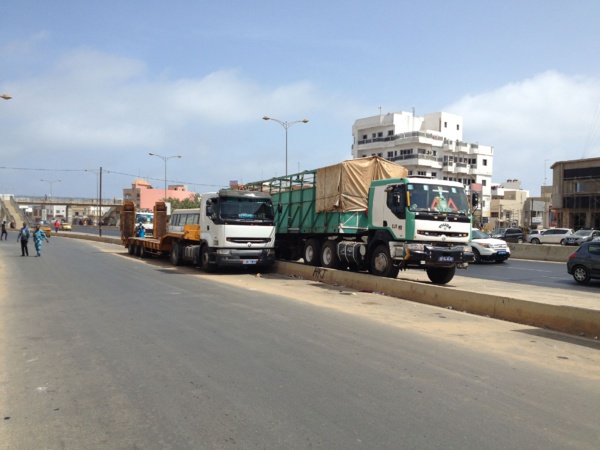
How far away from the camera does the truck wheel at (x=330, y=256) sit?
16.7m

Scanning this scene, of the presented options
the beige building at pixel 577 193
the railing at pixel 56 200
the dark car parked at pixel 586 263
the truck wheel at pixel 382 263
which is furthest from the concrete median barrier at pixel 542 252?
the railing at pixel 56 200

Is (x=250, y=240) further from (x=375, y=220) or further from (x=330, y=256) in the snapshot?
(x=375, y=220)

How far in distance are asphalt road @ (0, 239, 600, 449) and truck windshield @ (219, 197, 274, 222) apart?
7.61 meters

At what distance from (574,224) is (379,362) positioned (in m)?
54.7

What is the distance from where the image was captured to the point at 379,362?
20.7ft

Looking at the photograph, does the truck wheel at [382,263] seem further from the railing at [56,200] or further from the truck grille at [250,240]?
the railing at [56,200]

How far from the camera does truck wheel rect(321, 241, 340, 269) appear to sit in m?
16.7

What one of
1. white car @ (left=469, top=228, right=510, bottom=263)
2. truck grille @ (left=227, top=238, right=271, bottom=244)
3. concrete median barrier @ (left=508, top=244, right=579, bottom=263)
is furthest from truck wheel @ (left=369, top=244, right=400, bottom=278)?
concrete median barrier @ (left=508, top=244, right=579, bottom=263)

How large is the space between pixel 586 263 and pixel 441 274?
5.13m

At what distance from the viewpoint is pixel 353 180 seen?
16.0 meters

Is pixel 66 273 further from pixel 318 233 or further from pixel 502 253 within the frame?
pixel 502 253

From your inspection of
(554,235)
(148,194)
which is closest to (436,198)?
(554,235)

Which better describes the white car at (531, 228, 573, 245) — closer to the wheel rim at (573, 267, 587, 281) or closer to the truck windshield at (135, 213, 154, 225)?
the wheel rim at (573, 267, 587, 281)

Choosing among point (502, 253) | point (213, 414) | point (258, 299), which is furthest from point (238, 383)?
point (502, 253)
